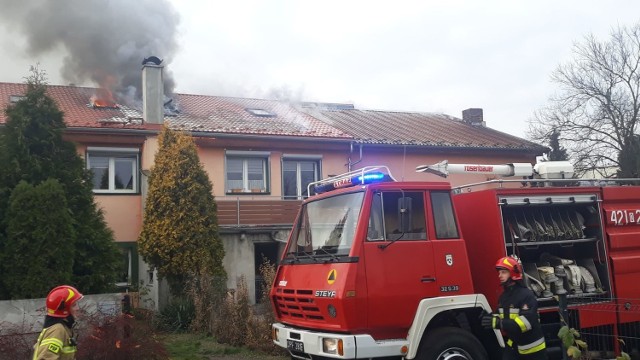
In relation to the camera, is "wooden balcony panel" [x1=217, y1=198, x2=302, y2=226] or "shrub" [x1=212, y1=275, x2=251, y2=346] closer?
"shrub" [x1=212, y1=275, x2=251, y2=346]

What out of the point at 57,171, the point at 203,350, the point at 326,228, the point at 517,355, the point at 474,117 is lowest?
the point at 203,350

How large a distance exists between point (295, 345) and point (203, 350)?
12.7 feet

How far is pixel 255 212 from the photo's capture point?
638 inches

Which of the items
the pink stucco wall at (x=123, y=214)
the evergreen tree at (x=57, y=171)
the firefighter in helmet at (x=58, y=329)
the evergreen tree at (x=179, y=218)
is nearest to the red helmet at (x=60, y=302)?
the firefighter in helmet at (x=58, y=329)

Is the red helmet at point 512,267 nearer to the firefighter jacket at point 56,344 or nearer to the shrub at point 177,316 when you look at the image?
the firefighter jacket at point 56,344

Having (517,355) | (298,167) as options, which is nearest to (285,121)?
(298,167)

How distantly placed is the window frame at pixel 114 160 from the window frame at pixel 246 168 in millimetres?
2395

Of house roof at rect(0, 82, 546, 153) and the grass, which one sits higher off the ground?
house roof at rect(0, 82, 546, 153)

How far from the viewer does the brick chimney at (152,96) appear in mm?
16406

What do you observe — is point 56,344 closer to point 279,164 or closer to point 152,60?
point 279,164

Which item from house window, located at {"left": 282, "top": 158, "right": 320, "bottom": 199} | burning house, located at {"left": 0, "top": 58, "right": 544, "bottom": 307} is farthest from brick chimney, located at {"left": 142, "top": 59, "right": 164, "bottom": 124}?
house window, located at {"left": 282, "top": 158, "right": 320, "bottom": 199}

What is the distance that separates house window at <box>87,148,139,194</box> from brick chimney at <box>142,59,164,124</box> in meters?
1.27

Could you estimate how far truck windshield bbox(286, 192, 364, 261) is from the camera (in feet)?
21.4

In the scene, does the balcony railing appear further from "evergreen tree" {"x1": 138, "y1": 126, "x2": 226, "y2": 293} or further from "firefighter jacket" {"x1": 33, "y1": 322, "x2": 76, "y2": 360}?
"firefighter jacket" {"x1": 33, "y1": 322, "x2": 76, "y2": 360}
